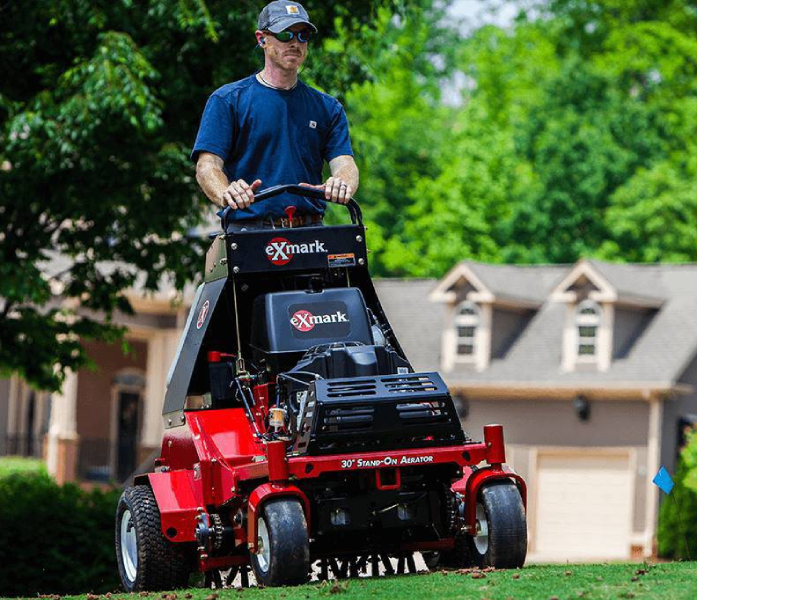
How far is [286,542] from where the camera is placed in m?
6.81

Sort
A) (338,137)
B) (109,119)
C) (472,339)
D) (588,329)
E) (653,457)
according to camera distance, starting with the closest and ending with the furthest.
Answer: (338,137), (109,119), (653,457), (588,329), (472,339)

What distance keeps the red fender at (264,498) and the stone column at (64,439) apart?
73.8 feet

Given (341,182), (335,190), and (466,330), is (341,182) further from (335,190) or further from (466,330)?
(466,330)

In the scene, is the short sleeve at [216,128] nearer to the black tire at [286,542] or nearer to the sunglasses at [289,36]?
the sunglasses at [289,36]

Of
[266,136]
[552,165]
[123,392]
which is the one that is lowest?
[123,392]

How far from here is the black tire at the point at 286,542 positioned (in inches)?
268

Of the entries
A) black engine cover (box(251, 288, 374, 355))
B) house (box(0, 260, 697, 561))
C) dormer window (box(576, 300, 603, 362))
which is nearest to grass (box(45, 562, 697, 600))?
black engine cover (box(251, 288, 374, 355))

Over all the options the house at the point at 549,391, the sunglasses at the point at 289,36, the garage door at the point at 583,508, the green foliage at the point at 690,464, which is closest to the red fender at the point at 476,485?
the sunglasses at the point at 289,36

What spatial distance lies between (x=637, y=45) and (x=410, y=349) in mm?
15213

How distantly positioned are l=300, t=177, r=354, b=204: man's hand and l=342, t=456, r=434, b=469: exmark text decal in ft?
4.52

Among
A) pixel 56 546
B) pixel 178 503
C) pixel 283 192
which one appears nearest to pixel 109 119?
pixel 56 546

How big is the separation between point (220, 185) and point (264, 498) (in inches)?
66.3

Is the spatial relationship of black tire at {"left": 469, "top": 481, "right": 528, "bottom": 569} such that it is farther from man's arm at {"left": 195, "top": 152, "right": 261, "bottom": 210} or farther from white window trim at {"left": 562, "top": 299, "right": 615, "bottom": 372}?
white window trim at {"left": 562, "top": 299, "right": 615, "bottom": 372}

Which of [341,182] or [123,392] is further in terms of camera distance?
[123,392]
